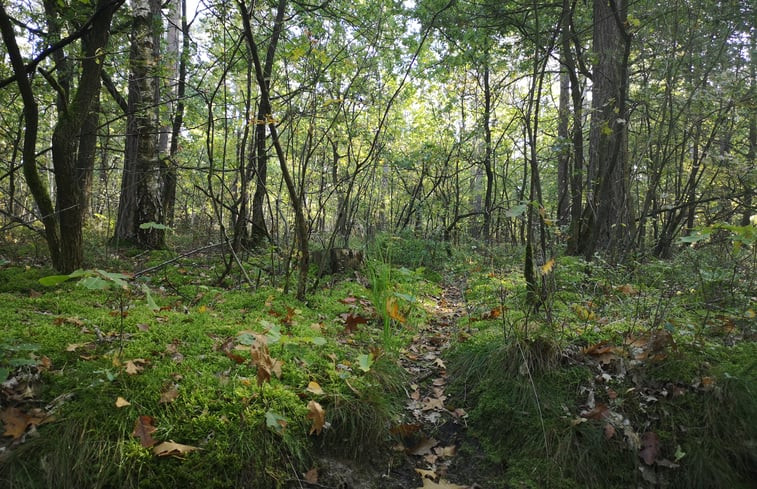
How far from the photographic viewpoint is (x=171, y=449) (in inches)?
69.5

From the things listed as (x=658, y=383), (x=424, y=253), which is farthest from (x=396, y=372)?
(x=424, y=253)

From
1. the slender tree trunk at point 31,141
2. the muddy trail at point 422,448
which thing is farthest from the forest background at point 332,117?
the muddy trail at point 422,448

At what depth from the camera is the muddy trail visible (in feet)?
7.00

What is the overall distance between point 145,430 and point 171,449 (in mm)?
171

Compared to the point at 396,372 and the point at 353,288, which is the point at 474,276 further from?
the point at 396,372

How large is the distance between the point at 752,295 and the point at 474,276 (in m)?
3.45

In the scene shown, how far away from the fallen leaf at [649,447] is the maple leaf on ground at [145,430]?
2542mm

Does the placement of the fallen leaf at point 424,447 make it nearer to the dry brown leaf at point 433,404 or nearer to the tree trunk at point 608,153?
the dry brown leaf at point 433,404

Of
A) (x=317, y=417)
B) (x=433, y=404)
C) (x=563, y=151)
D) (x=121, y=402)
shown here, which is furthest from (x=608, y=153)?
(x=121, y=402)

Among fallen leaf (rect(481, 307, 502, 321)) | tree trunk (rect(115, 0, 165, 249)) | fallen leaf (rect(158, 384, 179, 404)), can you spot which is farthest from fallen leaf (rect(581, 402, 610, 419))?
tree trunk (rect(115, 0, 165, 249))

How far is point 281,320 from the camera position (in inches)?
133

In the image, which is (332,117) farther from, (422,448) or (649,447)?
(649,447)

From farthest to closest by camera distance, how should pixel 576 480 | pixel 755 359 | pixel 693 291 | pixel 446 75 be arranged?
pixel 446 75
pixel 693 291
pixel 755 359
pixel 576 480

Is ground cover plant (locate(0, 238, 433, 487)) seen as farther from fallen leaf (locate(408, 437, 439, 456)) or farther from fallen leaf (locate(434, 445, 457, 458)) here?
fallen leaf (locate(434, 445, 457, 458))
